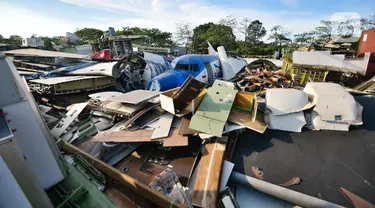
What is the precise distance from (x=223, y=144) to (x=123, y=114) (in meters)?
2.36

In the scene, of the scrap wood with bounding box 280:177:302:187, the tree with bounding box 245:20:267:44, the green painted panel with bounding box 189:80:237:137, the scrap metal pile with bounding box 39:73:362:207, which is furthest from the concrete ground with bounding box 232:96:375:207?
the tree with bounding box 245:20:267:44

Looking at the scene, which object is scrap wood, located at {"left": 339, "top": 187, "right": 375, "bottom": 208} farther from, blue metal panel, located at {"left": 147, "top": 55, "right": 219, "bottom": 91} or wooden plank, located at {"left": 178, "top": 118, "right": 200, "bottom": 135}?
blue metal panel, located at {"left": 147, "top": 55, "right": 219, "bottom": 91}

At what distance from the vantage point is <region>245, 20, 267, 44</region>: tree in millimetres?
33594

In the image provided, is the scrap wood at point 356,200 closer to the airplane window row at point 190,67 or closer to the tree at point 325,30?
the airplane window row at point 190,67

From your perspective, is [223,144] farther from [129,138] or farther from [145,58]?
[145,58]


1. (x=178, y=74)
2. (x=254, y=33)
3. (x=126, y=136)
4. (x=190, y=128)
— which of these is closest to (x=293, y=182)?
(x=190, y=128)

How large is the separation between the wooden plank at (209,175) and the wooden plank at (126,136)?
43.9 inches

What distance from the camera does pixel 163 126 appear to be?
3582 mm

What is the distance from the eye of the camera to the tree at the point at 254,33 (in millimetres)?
33594

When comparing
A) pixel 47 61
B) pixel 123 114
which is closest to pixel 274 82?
pixel 123 114

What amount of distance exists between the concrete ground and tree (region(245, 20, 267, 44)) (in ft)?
109

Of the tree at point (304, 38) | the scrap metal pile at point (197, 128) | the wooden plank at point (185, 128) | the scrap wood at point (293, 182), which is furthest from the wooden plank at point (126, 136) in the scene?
the tree at point (304, 38)

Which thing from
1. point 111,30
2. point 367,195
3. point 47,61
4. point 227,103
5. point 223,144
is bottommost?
point 367,195

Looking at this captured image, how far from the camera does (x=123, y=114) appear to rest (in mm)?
4141
